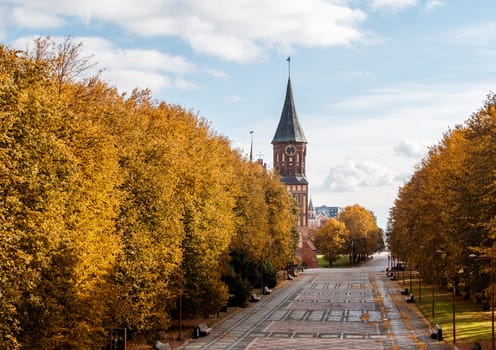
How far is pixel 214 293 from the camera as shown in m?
54.2

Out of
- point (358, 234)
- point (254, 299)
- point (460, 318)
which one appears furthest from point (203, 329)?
point (358, 234)

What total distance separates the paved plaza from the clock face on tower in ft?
264

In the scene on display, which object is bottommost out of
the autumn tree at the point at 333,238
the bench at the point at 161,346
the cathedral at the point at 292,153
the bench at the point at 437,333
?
the bench at the point at 161,346

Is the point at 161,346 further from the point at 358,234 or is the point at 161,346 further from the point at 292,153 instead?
the point at 292,153

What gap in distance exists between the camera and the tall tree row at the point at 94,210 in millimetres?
26750

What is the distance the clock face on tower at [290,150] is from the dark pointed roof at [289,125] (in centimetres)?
164

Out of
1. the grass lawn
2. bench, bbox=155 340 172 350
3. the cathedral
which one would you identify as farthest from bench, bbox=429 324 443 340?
the cathedral

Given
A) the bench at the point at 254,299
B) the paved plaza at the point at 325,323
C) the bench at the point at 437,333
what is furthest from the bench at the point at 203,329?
the bench at the point at 254,299

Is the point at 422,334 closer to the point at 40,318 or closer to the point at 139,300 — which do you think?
the point at 139,300

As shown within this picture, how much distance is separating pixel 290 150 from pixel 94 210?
134 m

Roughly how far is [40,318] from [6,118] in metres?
8.44

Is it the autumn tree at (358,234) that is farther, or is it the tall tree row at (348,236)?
the autumn tree at (358,234)

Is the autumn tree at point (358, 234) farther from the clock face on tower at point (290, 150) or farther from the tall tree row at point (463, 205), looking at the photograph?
the tall tree row at point (463, 205)

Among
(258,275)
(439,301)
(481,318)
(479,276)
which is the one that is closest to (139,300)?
(479,276)
